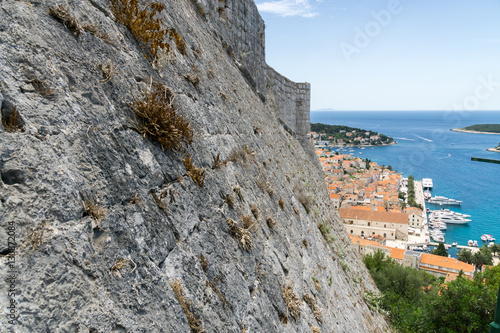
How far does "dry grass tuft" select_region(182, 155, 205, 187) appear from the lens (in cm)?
359

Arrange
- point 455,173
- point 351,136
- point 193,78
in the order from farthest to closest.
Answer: point 351,136 → point 455,173 → point 193,78

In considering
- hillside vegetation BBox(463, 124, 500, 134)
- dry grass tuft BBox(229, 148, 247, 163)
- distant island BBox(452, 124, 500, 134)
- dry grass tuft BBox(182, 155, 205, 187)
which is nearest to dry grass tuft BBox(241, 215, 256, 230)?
dry grass tuft BBox(182, 155, 205, 187)

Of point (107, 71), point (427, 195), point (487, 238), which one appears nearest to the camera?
point (107, 71)

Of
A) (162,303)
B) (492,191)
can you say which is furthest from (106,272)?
(492,191)

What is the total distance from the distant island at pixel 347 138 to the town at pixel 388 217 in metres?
63.0

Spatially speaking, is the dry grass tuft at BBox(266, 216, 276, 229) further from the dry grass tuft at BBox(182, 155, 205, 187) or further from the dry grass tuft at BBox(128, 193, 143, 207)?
the dry grass tuft at BBox(128, 193, 143, 207)

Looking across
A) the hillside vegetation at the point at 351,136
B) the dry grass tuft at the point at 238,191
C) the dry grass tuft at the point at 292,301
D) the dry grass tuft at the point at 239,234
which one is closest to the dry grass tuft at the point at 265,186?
the dry grass tuft at the point at 238,191

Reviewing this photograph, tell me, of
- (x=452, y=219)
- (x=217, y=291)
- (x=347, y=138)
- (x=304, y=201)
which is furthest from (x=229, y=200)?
(x=347, y=138)

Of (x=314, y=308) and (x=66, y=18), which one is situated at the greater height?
(x=66, y=18)

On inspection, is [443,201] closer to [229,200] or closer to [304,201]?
[304,201]

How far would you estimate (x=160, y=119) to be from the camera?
129 inches

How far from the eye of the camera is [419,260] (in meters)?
40.2

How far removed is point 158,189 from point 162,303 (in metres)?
1.07

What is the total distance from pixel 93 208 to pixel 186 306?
1214 mm
